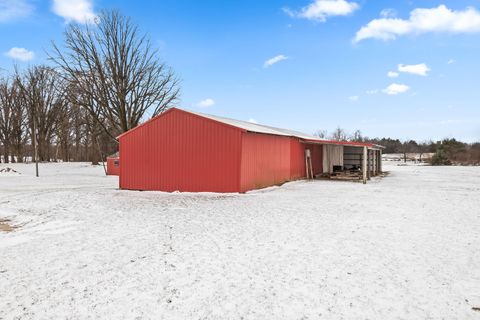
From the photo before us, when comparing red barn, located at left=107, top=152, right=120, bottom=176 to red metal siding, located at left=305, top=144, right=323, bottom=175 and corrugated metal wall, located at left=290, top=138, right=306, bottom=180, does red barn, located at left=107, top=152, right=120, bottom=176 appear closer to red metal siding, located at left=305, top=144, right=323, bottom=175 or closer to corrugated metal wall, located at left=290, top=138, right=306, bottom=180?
corrugated metal wall, located at left=290, top=138, right=306, bottom=180

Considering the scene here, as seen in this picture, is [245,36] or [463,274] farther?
[245,36]

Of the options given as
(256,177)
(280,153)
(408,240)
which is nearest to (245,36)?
(280,153)

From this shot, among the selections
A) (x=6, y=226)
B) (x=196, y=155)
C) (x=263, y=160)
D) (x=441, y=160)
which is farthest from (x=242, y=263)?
(x=441, y=160)

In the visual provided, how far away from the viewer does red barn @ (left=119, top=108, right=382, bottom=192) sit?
1423cm

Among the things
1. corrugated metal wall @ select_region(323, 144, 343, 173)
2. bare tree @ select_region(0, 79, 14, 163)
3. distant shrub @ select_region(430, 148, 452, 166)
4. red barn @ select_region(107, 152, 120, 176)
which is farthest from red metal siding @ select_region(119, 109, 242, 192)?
distant shrub @ select_region(430, 148, 452, 166)

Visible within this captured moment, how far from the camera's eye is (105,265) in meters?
5.65

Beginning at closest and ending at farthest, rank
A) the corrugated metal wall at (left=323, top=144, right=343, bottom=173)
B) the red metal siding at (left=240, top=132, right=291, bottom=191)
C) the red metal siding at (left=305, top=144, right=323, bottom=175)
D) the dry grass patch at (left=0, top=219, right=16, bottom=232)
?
the dry grass patch at (left=0, top=219, right=16, bottom=232), the red metal siding at (left=240, top=132, right=291, bottom=191), the red metal siding at (left=305, top=144, right=323, bottom=175), the corrugated metal wall at (left=323, top=144, right=343, bottom=173)

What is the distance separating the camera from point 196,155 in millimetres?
14805

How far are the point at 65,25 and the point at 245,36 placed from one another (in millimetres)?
15562

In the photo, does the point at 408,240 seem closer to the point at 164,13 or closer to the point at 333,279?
the point at 333,279

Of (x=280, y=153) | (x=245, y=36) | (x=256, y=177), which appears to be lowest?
(x=256, y=177)

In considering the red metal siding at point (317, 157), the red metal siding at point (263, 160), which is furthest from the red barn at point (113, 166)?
the red metal siding at point (317, 157)

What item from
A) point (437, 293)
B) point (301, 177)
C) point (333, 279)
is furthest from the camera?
point (301, 177)

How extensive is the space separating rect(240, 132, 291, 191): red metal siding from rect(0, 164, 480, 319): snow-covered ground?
4.08 meters
